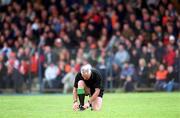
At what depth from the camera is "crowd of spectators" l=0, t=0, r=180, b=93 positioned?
86.9ft

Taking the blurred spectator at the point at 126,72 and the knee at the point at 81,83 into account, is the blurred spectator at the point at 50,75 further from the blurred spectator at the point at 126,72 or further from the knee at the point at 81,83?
the knee at the point at 81,83

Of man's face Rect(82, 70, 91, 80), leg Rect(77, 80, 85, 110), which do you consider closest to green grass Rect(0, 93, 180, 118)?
leg Rect(77, 80, 85, 110)

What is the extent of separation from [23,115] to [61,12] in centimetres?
1560

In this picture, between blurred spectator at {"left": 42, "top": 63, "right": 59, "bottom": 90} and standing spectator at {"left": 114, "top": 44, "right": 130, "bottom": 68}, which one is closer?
standing spectator at {"left": 114, "top": 44, "right": 130, "bottom": 68}

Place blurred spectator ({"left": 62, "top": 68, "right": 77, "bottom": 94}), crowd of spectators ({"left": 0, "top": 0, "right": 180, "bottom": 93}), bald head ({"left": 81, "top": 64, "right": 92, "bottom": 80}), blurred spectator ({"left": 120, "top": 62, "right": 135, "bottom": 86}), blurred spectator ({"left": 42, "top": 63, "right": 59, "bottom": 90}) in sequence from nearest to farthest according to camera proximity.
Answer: bald head ({"left": 81, "top": 64, "right": 92, "bottom": 80})
crowd of spectators ({"left": 0, "top": 0, "right": 180, "bottom": 93})
blurred spectator ({"left": 120, "top": 62, "right": 135, "bottom": 86})
blurred spectator ({"left": 62, "top": 68, "right": 77, "bottom": 94})
blurred spectator ({"left": 42, "top": 63, "right": 59, "bottom": 90})

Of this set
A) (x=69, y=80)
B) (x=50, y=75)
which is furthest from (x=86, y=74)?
(x=50, y=75)

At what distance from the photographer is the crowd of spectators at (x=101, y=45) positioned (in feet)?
86.9

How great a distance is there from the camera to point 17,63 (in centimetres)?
2792

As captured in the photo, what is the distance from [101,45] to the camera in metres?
27.4

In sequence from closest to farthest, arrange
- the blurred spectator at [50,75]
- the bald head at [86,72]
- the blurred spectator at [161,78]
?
the bald head at [86,72] < the blurred spectator at [161,78] < the blurred spectator at [50,75]

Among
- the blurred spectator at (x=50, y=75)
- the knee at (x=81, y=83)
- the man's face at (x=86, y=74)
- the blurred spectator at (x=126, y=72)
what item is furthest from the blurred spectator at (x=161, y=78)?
the man's face at (x=86, y=74)

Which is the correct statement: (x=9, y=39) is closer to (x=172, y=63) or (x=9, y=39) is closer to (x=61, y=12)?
(x=61, y=12)

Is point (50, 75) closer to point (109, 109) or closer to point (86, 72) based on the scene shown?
point (109, 109)

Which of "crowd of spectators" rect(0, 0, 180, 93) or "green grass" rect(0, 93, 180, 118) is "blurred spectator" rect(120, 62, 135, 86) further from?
"green grass" rect(0, 93, 180, 118)
